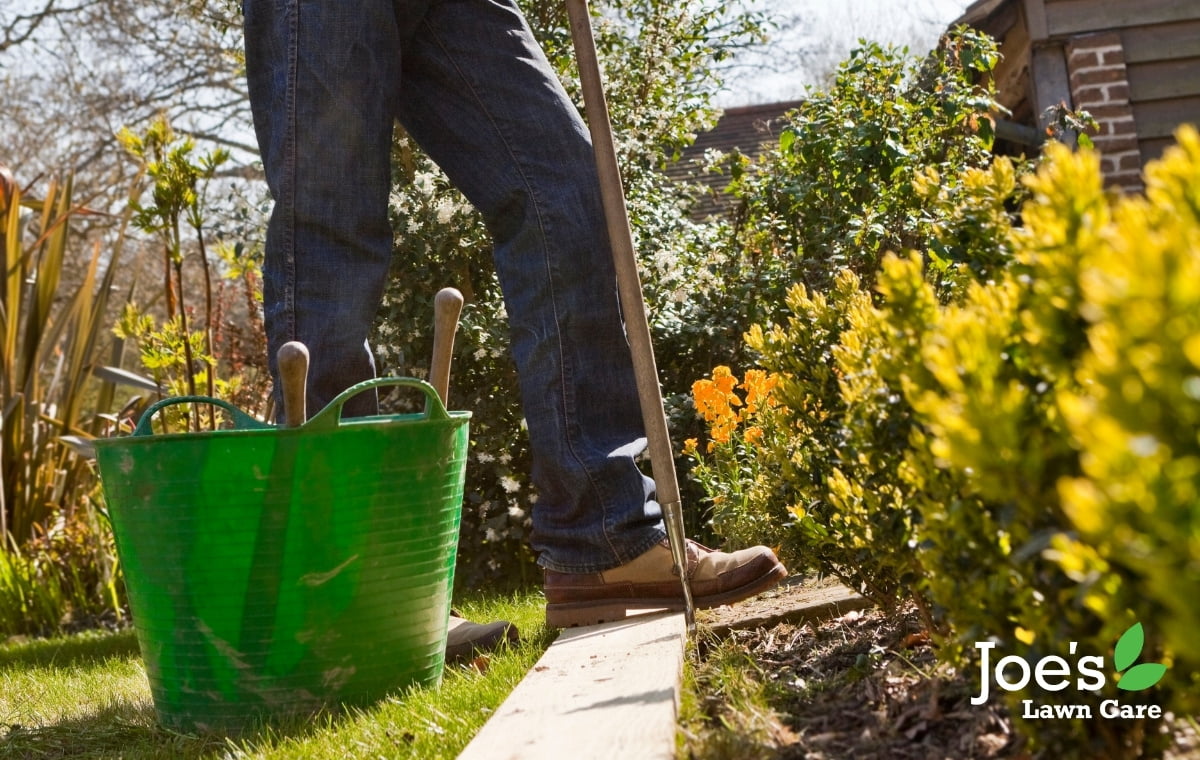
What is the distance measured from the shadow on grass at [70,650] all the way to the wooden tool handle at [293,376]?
1763 millimetres

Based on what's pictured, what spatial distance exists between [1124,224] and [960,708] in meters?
0.77

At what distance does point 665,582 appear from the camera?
216cm

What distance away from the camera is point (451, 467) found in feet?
6.22

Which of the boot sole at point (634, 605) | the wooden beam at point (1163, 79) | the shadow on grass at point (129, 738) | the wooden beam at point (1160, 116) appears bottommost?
the shadow on grass at point (129, 738)

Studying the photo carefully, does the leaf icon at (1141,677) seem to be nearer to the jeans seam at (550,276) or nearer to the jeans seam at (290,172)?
the jeans seam at (550,276)

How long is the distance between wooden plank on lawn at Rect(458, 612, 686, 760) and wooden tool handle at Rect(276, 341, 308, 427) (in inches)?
21.0

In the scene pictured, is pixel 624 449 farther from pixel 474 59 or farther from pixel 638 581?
pixel 474 59

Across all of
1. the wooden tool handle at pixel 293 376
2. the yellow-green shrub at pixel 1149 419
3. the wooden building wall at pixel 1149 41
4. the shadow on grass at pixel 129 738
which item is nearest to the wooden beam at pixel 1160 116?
the wooden building wall at pixel 1149 41

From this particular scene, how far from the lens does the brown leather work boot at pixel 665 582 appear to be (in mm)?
2139

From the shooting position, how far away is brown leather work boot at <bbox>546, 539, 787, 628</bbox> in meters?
2.14

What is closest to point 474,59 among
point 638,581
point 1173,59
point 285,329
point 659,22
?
point 285,329

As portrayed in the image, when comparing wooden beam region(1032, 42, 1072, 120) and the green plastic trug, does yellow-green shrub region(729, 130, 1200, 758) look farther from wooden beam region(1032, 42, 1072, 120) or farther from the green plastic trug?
wooden beam region(1032, 42, 1072, 120)

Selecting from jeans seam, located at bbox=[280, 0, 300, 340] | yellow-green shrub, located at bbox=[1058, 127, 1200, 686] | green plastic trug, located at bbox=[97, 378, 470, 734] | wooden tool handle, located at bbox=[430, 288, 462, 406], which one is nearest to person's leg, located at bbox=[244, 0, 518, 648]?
jeans seam, located at bbox=[280, 0, 300, 340]

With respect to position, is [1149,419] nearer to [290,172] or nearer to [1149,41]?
[290,172]
